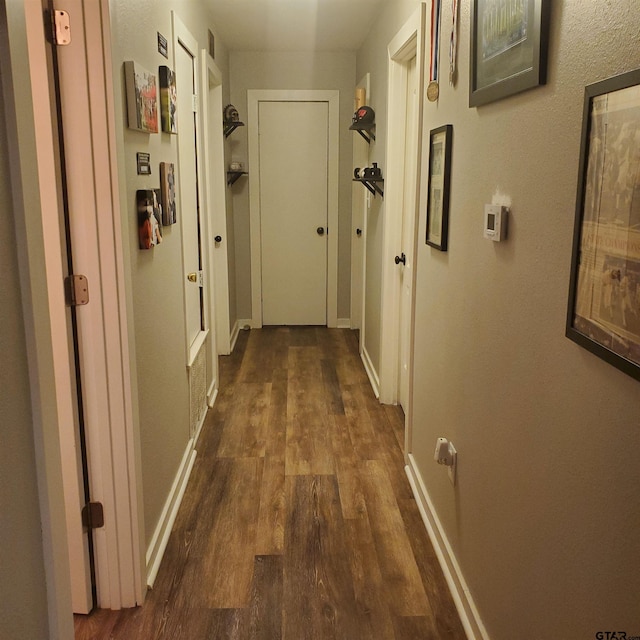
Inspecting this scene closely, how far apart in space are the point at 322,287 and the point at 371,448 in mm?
2723

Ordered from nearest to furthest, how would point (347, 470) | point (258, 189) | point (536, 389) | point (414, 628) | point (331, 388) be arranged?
1. point (536, 389)
2. point (414, 628)
3. point (347, 470)
4. point (331, 388)
5. point (258, 189)

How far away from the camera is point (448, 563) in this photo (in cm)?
221

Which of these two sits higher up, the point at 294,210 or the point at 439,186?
the point at 439,186

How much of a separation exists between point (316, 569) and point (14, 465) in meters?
1.47

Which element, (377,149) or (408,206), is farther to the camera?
(377,149)

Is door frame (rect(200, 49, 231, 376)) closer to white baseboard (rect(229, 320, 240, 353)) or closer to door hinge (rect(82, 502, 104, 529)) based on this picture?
white baseboard (rect(229, 320, 240, 353))

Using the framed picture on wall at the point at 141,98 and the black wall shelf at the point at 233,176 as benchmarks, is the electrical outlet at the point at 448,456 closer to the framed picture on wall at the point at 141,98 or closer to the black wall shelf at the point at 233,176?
the framed picture on wall at the point at 141,98

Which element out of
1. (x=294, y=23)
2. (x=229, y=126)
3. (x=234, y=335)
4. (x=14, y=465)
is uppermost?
(x=294, y=23)

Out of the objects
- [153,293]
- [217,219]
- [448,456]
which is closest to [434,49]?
[153,293]

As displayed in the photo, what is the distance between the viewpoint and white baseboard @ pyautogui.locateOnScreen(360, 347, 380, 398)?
13.4 feet

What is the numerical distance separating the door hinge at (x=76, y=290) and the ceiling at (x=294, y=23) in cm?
263

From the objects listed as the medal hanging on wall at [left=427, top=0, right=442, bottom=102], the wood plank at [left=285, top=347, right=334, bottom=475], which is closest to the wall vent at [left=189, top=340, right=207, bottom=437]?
the wood plank at [left=285, top=347, right=334, bottom=475]

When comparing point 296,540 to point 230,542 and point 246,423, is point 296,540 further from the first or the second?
point 246,423

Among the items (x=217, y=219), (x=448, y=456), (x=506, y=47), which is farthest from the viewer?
(x=217, y=219)
